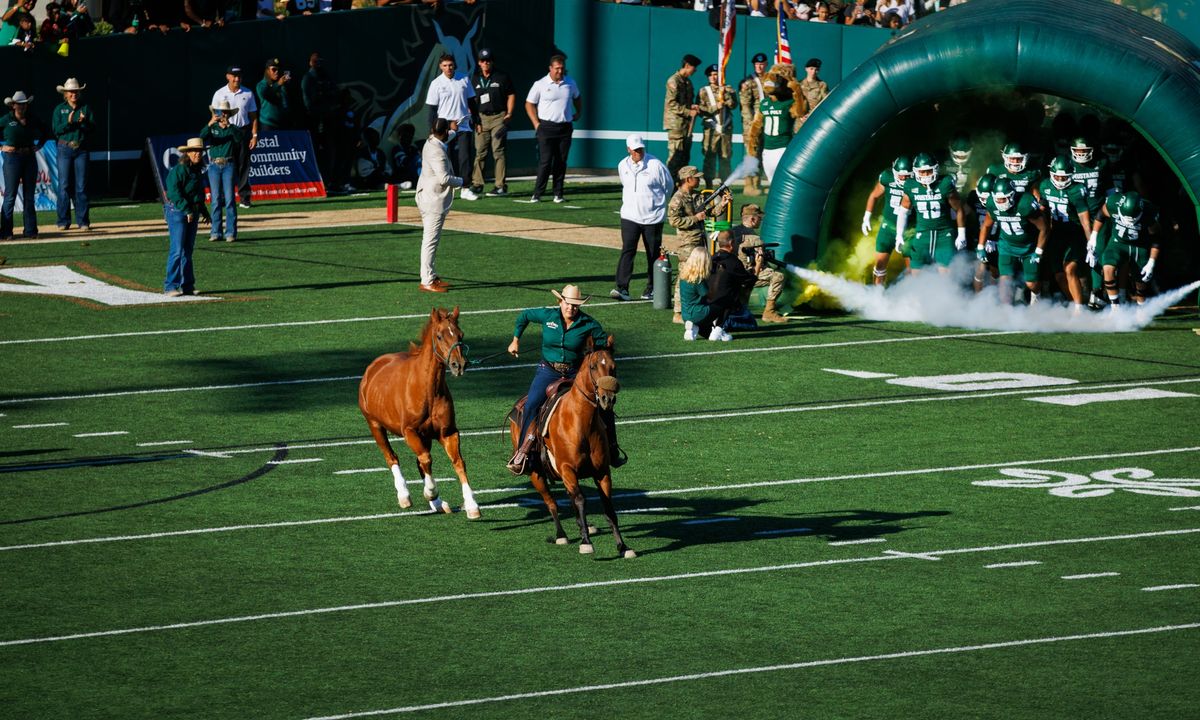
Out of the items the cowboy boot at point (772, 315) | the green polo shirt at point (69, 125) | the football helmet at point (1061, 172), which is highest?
the green polo shirt at point (69, 125)

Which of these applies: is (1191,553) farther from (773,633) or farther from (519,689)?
(519,689)

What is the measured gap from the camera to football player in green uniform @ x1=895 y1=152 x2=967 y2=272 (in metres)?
23.5

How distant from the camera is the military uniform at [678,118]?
34625 mm

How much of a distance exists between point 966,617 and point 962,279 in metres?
13.0

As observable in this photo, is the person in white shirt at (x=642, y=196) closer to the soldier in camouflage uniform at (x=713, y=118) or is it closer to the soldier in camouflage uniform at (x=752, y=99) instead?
the soldier in camouflage uniform at (x=713, y=118)

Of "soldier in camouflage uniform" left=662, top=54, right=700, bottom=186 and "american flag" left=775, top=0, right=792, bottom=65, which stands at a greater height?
"american flag" left=775, top=0, right=792, bottom=65

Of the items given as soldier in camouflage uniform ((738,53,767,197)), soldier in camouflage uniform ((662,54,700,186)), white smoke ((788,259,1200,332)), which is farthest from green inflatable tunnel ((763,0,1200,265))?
soldier in camouflage uniform ((738,53,767,197))

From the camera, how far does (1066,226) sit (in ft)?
78.6

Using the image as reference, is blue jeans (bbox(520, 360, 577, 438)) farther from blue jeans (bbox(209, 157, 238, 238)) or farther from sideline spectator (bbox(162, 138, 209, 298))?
blue jeans (bbox(209, 157, 238, 238))

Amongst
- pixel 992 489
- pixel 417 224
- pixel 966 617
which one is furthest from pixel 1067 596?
pixel 417 224

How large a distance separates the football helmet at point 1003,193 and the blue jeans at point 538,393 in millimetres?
10874

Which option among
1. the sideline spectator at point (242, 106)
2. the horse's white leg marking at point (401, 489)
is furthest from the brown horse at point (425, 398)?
the sideline spectator at point (242, 106)

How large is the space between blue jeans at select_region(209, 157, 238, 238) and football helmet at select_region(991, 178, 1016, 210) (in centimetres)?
1193

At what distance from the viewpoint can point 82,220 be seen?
30969mm
